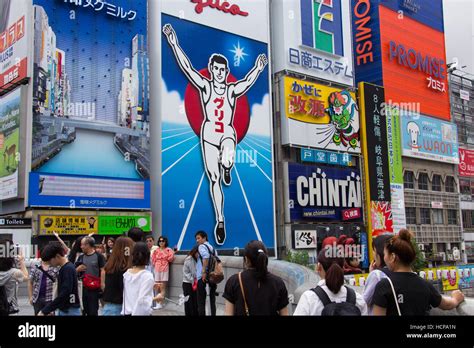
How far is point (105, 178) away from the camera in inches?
938

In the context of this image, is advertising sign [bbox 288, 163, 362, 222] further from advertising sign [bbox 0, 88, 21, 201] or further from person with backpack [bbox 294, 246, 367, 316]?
person with backpack [bbox 294, 246, 367, 316]

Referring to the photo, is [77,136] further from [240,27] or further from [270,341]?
[270,341]

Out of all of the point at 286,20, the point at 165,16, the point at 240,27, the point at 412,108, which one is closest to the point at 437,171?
the point at 412,108

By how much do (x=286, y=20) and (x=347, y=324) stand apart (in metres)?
32.5

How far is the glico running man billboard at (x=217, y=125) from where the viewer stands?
26.8 m

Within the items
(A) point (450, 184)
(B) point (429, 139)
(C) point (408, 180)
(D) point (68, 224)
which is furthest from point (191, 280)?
(A) point (450, 184)

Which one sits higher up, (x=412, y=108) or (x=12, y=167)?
(x=412, y=108)

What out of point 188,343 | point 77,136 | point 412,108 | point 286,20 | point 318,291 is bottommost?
point 188,343

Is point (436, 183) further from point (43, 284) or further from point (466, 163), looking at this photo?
point (43, 284)

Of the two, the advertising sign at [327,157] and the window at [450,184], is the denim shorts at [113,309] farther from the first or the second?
the window at [450,184]

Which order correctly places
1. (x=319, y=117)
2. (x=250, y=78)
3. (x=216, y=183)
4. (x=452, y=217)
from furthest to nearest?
(x=452, y=217) → (x=319, y=117) → (x=250, y=78) → (x=216, y=183)

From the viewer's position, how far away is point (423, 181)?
45625 millimetres

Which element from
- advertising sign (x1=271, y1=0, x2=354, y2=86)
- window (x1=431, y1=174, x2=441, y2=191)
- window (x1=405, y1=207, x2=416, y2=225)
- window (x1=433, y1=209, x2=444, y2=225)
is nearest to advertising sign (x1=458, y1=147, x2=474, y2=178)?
window (x1=431, y1=174, x2=441, y2=191)

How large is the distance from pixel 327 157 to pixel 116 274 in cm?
3111
